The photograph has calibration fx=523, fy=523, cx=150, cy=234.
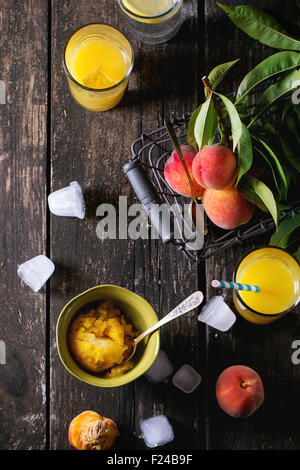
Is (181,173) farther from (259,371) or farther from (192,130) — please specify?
(259,371)

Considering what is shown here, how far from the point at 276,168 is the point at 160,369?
1.49 ft

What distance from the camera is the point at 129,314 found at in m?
1.02

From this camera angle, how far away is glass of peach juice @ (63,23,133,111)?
104cm

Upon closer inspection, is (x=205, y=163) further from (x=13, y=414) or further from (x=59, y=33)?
(x=13, y=414)

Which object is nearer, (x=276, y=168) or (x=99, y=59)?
(x=276, y=168)

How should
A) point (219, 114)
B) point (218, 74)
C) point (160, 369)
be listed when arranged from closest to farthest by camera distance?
point (219, 114)
point (218, 74)
point (160, 369)

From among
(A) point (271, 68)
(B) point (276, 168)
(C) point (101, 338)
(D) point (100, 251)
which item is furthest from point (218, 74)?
(C) point (101, 338)

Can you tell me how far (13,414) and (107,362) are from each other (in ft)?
0.85

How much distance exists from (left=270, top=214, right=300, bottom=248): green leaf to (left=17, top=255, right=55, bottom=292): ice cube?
45 centimetres

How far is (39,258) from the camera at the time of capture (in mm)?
1077

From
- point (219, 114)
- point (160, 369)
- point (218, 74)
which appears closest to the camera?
point (219, 114)

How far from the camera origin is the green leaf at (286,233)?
996 millimetres

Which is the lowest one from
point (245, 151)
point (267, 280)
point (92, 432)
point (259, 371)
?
point (92, 432)

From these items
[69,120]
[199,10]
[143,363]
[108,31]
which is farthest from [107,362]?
[199,10]
